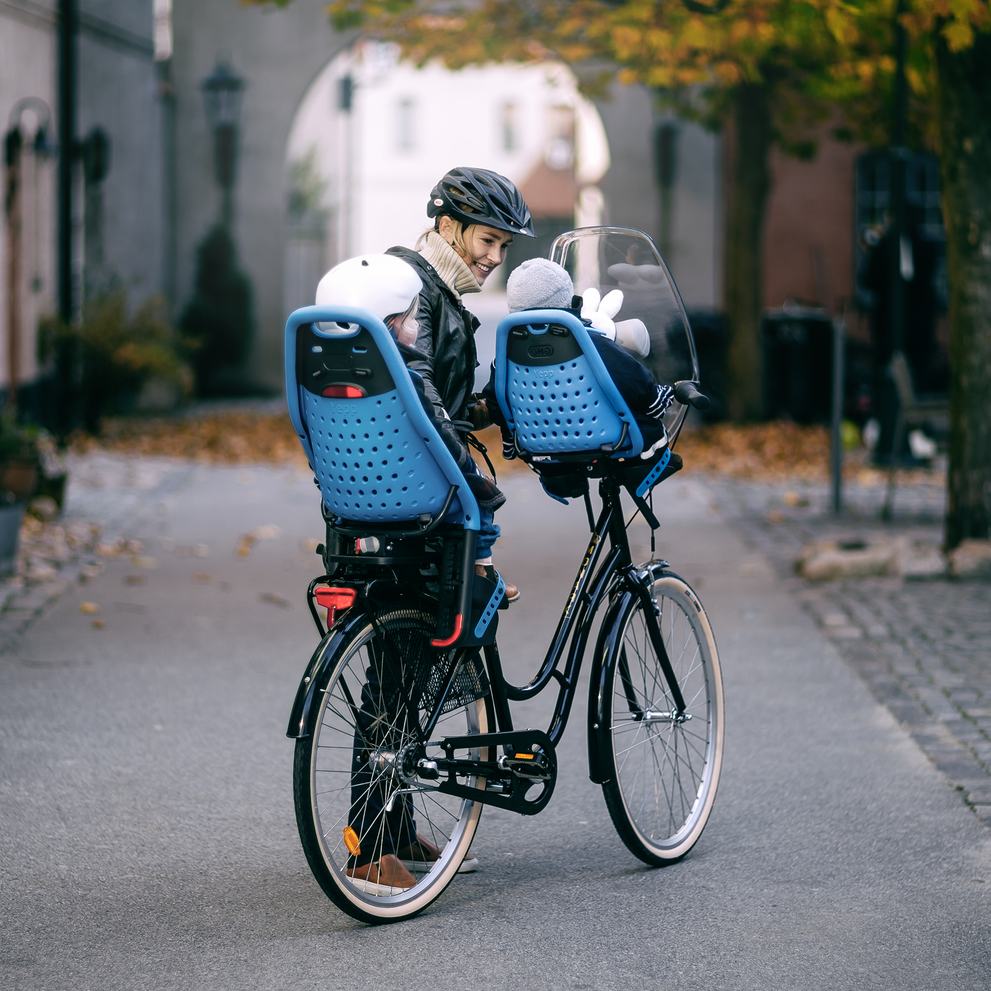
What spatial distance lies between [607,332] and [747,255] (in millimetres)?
13869

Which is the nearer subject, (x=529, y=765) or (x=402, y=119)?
(x=529, y=765)

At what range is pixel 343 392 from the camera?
11.0 feet

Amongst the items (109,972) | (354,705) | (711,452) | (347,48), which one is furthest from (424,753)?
(347,48)

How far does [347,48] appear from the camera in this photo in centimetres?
2323

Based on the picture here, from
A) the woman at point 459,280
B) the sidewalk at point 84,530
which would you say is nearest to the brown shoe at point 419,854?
the woman at point 459,280

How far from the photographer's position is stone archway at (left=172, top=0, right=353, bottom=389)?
22703mm

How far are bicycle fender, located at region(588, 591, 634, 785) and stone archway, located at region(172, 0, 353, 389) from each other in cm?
1960

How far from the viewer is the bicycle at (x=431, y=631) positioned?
3369mm

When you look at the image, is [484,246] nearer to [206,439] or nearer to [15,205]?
[15,205]

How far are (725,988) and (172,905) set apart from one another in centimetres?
138

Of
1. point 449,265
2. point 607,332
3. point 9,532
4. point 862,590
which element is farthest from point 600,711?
point 9,532

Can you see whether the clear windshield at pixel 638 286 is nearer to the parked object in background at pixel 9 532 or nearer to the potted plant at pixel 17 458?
the parked object in background at pixel 9 532

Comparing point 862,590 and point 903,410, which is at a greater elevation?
point 903,410

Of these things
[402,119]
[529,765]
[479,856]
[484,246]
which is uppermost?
[402,119]
